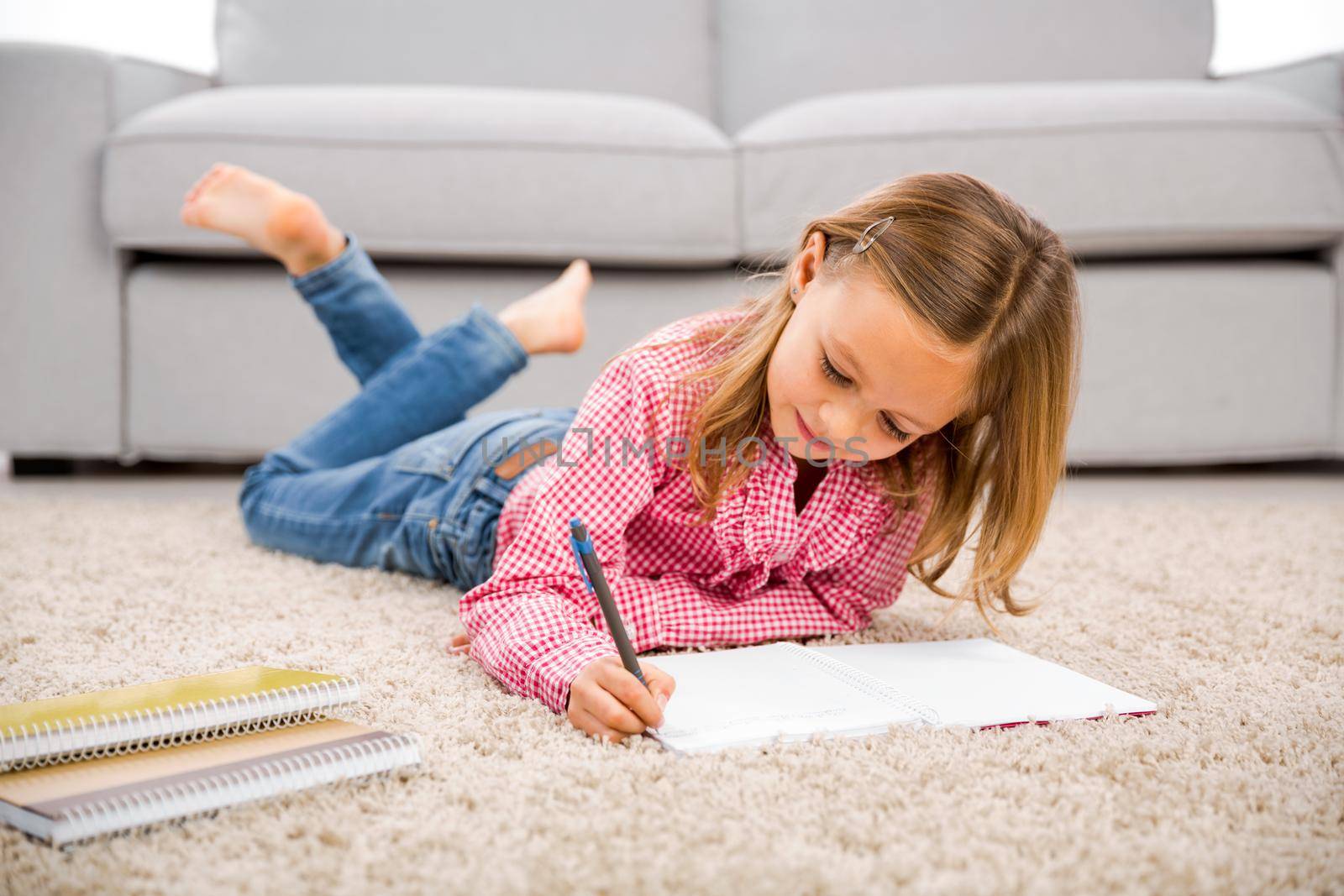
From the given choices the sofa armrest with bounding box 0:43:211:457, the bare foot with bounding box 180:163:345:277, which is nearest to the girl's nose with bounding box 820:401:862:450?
the bare foot with bounding box 180:163:345:277

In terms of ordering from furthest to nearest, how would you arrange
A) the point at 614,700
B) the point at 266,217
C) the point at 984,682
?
the point at 266,217, the point at 984,682, the point at 614,700

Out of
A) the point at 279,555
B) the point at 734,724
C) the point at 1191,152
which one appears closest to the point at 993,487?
the point at 734,724

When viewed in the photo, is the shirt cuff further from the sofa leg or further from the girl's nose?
the sofa leg

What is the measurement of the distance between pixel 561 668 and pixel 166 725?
216 millimetres

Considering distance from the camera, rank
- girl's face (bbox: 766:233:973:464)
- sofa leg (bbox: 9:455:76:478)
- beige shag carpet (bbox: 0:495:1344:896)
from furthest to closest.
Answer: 1. sofa leg (bbox: 9:455:76:478)
2. girl's face (bbox: 766:233:973:464)
3. beige shag carpet (bbox: 0:495:1344:896)

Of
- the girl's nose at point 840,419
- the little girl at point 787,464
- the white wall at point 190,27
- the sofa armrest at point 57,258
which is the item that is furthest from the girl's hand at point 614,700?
the white wall at point 190,27

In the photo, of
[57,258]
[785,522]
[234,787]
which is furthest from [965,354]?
[57,258]

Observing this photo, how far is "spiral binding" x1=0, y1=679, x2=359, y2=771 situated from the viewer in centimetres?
52

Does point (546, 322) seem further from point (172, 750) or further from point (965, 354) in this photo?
point (172, 750)

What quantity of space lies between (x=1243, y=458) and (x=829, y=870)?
1.39 metres

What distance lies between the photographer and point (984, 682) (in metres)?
0.72

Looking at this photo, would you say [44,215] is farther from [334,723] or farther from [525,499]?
[334,723]

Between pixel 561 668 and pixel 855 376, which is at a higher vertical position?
pixel 855 376

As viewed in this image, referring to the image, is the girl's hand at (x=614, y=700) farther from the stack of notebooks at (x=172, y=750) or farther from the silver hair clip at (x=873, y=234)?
the silver hair clip at (x=873, y=234)
